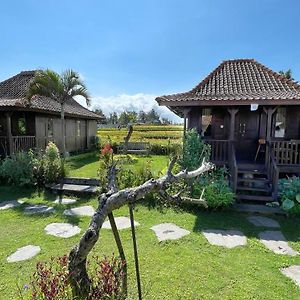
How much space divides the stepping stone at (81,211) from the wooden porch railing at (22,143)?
23.9 ft

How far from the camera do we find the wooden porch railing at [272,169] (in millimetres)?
7511

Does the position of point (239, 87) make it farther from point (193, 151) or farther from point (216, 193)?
point (216, 193)

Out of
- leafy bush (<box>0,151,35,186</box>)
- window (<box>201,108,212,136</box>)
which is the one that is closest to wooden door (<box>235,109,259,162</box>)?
window (<box>201,108,212,136</box>)

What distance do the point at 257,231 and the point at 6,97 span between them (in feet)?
48.6

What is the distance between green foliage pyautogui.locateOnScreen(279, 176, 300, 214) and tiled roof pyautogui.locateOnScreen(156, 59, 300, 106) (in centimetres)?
264

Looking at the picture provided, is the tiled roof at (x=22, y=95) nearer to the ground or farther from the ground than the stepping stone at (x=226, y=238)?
farther from the ground

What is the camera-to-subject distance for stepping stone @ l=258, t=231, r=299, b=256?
4770 millimetres

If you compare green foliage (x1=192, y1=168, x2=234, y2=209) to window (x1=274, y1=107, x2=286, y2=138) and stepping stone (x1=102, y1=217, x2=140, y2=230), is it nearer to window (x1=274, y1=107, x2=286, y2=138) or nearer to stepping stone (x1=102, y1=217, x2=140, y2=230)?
stepping stone (x1=102, y1=217, x2=140, y2=230)

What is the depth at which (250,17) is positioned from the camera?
9.24 metres

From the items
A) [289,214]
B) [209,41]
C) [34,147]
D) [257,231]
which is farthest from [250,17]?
[34,147]

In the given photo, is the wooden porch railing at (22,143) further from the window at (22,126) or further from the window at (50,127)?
the window at (50,127)

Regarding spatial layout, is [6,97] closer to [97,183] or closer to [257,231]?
[97,183]

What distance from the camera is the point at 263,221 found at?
6.36m

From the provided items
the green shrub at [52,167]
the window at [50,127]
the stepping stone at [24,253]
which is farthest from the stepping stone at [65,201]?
the window at [50,127]
